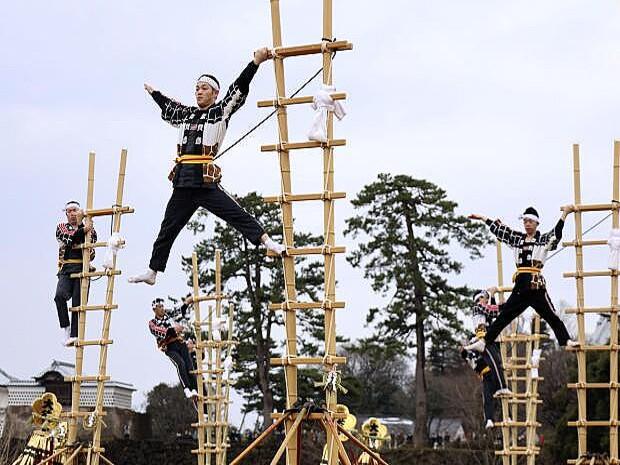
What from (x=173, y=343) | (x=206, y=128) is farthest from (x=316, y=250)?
(x=173, y=343)

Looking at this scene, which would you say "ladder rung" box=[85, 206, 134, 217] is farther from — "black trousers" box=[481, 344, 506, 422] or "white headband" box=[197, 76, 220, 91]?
"black trousers" box=[481, 344, 506, 422]

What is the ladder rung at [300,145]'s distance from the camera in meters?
7.33

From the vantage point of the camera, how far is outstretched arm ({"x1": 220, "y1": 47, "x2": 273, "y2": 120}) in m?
7.45

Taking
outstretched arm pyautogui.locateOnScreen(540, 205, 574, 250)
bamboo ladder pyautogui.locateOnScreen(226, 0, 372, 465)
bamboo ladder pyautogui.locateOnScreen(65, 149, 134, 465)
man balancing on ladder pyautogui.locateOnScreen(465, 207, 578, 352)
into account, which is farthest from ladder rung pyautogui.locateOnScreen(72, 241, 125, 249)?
outstretched arm pyautogui.locateOnScreen(540, 205, 574, 250)

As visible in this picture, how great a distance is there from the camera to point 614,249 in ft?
33.6

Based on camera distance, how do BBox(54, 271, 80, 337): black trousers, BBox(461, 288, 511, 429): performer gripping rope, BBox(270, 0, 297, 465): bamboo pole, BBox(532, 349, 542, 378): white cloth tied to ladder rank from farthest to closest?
BBox(461, 288, 511, 429): performer gripping rope
BBox(532, 349, 542, 378): white cloth tied to ladder
BBox(54, 271, 80, 337): black trousers
BBox(270, 0, 297, 465): bamboo pole

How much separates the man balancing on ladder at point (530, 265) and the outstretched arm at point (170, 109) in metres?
3.36

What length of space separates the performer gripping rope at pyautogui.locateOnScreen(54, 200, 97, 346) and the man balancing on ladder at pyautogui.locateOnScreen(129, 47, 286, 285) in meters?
3.45

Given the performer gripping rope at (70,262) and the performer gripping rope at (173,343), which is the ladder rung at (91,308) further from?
the performer gripping rope at (173,343)

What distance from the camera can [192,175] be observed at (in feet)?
24.4

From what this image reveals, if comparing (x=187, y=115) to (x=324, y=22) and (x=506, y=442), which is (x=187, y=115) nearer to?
(x=324, y=22)

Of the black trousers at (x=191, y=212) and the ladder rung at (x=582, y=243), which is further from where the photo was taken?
the ladder rung at (x=582, y=243)

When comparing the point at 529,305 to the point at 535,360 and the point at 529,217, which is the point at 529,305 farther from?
the point at 535,360

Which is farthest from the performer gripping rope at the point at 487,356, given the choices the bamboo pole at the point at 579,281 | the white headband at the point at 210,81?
the white headband at the point at 210,81
